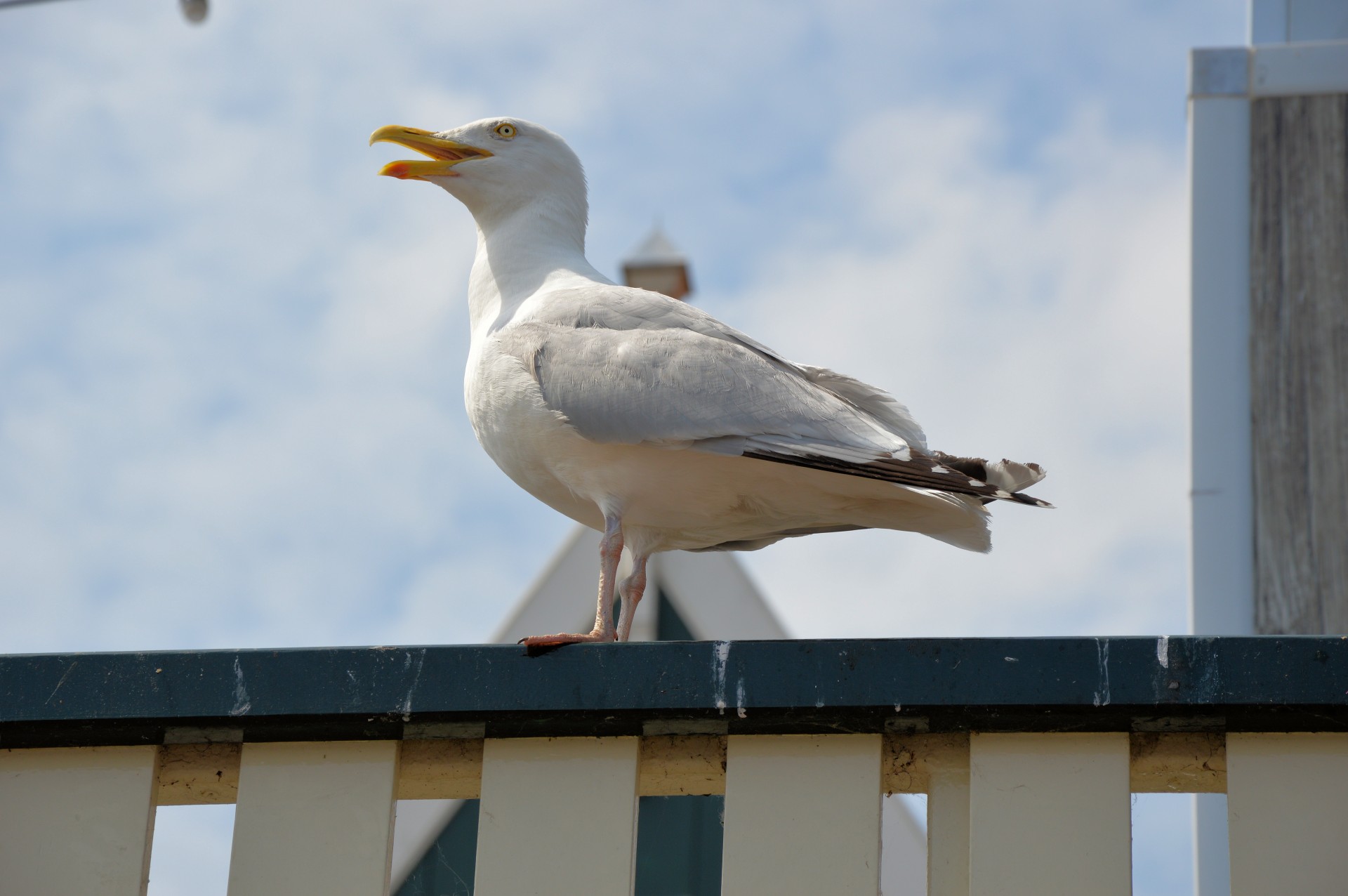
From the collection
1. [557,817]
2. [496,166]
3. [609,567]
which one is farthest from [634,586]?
[557,817]

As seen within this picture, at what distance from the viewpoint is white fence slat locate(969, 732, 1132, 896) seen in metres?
2.58

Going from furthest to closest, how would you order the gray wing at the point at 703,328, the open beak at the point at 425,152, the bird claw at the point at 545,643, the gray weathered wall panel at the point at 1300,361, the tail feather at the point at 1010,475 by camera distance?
the gray weathered wall panel at the point at 1300,361, the open beak at the point at 425,152, the gray wing at the point at 703,328, the tail feather at the point at 1010,475, the bird claw at the point at 545,643

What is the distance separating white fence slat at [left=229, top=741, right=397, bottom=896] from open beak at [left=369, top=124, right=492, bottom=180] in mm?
3001

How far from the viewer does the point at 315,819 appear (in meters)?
2.77

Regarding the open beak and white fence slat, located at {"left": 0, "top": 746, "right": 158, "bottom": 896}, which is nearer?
white fence slat, located at {"left": 0, "top": 746, "right": 158, "bottom": 896}

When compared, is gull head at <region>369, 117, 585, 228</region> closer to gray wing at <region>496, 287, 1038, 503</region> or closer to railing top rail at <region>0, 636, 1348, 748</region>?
gray wing at <region>496, 287, 1038, 503</region>

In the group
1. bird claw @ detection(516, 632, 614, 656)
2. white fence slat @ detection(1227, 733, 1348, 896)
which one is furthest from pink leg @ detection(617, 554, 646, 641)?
white fence slat @ detection(1227, 733, 1348, 896)

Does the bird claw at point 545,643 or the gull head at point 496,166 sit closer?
the bird claw at point 545,643

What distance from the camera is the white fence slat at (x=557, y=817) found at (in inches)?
106

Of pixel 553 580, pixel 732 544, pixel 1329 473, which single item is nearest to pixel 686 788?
pixel 732 544

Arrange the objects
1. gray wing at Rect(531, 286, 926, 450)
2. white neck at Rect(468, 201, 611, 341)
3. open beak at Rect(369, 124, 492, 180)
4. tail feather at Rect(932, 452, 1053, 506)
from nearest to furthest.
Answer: tail feather at Rect(932, 452, 1053, 506) < gray wing at Rect(531, 286, 926, 450) < white neck at Rect(468, 201, 611, 341) < open beak at Rect(369, 124, 492, 180)

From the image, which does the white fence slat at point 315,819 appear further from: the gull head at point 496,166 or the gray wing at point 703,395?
the gull head at point 496,166

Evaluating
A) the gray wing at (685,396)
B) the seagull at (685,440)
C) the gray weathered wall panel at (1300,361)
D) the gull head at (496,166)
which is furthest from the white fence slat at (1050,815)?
the gray weathered wall panel at (1300,361)

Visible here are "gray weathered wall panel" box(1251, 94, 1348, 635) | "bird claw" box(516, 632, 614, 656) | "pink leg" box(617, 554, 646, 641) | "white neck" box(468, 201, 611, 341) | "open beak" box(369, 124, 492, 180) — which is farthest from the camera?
"gray weathered wall panel" box(1251, 94, 1348, 635)
